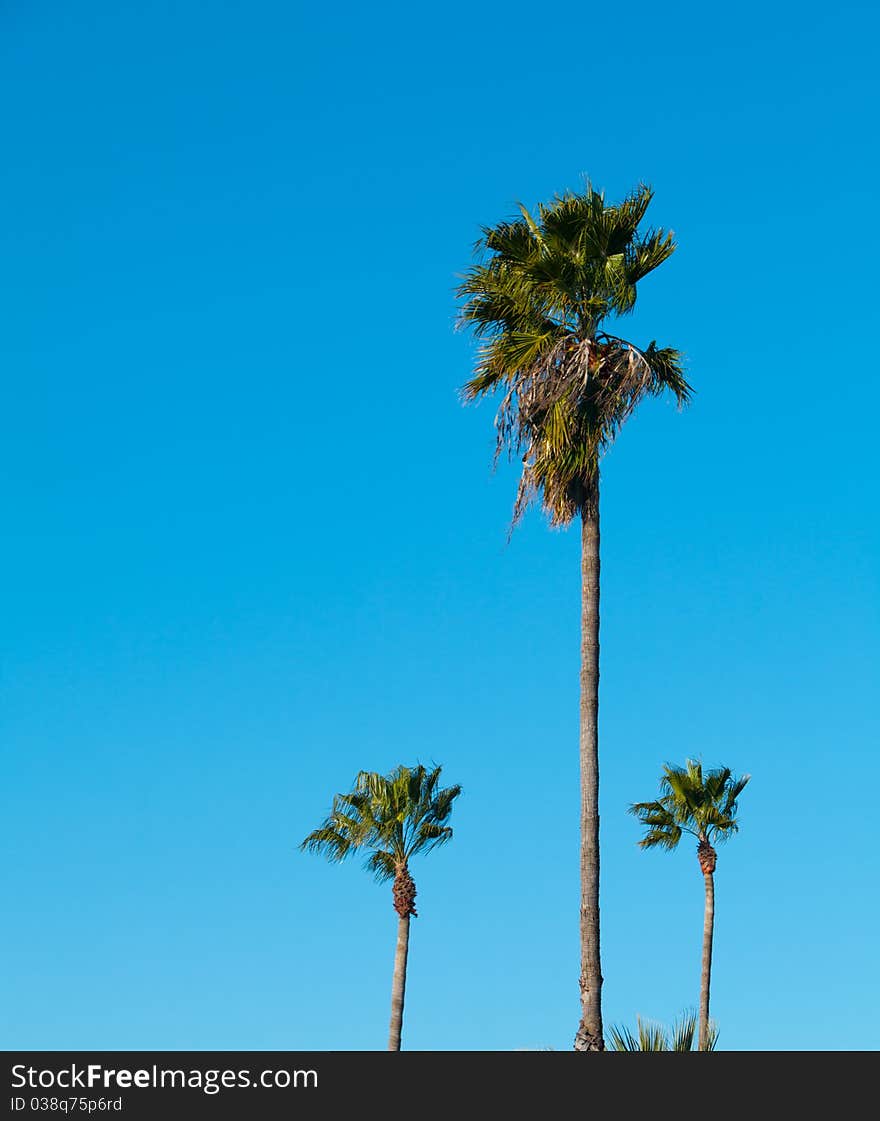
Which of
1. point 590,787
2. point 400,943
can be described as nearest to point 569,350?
point 590,787

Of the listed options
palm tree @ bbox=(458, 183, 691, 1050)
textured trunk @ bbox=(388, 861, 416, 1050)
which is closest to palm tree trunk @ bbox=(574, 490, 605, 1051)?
palm tree @ bbox=(458, 183, 691, 1050)

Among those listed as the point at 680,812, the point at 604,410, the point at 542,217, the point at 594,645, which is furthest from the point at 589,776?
the point at 680,812

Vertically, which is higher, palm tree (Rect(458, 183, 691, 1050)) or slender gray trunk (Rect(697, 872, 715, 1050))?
palm tree (Rect(458, 183, 691, 1050))

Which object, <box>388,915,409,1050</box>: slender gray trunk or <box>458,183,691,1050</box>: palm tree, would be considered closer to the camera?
<box>458,183,691,1050</box>: palm tree

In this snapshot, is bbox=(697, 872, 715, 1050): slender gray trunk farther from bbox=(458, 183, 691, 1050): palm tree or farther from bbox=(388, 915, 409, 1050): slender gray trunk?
bbox=(458, 183, 691, 1050): palm tree

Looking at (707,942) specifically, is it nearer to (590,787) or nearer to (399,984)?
(399,984)

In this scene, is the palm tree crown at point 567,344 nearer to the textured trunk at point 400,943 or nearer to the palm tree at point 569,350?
the palm tree at point 569,350

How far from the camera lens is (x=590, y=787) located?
21.5 meters

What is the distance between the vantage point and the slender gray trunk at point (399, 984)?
37.4m

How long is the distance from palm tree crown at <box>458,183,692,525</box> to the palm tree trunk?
30.4 inches

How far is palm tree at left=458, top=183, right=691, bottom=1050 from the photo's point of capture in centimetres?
2361

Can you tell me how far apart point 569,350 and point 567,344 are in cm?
14
